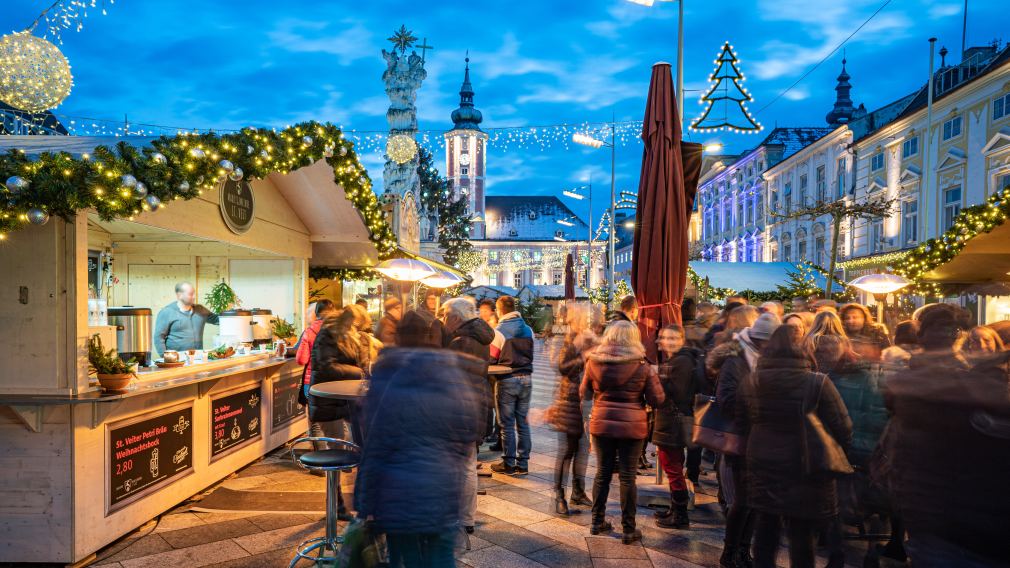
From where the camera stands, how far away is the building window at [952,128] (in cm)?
2317

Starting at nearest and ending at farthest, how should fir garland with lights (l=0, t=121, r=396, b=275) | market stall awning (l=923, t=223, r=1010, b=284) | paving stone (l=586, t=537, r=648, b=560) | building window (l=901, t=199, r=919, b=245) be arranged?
fir garland with lights (l=0, t=121, r=396, b=275) < paving stone (l=586, t=537, r=648, b=560) < market stall awning (l=923, t=223, r=1010, b=284) < building window (l=901, t=199, r=919, b=245)

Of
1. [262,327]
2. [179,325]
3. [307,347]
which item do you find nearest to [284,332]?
[262,327]

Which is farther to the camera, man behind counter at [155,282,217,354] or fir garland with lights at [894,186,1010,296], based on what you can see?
fir garland with lights at [894,186,1010,296]

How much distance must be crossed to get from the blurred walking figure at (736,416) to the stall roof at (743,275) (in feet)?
66.8

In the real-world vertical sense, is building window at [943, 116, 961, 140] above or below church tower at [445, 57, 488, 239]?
below

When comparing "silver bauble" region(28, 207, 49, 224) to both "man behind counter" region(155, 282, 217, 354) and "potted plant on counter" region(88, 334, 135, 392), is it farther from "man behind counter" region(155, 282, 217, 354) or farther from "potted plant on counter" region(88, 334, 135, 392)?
"man behind counter" region(155, 282, 217, 354)

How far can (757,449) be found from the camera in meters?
4.06

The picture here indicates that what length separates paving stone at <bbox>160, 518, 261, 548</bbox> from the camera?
225 inches

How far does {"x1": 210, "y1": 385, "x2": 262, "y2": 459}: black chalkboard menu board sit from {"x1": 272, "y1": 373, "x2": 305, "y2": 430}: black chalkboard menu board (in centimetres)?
55

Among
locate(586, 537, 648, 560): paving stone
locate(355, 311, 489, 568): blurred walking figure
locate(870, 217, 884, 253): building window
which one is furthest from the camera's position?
locate(870, 217, 884, 253): building window

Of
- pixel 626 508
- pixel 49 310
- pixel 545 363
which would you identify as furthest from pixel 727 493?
pixel 545 363

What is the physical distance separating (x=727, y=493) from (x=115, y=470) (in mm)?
4957

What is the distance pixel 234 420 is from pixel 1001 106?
22.9 m

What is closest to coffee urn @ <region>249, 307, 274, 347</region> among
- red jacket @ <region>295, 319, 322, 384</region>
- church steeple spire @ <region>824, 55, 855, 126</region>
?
red jacket @ <region>295, 319, 322, 384</region>
